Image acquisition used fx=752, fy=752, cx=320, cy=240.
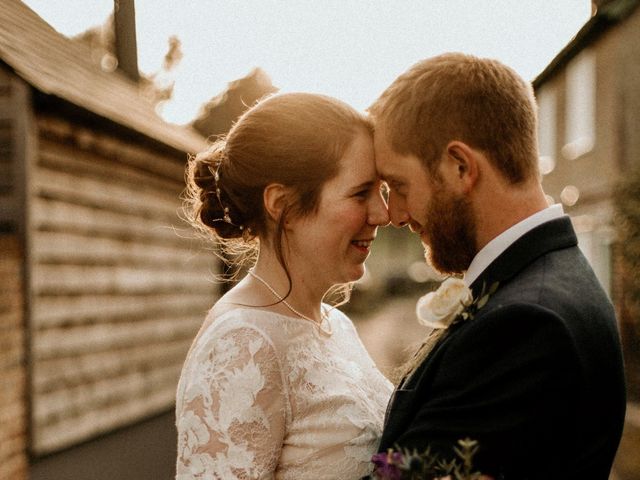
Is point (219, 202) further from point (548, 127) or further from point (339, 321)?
point (548, 127)

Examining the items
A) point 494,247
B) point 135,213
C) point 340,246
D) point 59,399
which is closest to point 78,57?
point 135,213

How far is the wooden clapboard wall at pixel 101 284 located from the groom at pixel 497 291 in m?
4.40

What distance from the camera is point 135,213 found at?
8.47 meters

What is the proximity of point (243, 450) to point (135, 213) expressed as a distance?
20.4 feet

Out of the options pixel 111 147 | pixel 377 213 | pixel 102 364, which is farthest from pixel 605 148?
pixel 377 213

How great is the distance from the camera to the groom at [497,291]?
2176 mm

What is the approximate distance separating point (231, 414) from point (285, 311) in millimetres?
524

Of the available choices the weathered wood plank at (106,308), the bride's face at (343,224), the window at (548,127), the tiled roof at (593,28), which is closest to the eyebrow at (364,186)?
the bride's face at (343,224)

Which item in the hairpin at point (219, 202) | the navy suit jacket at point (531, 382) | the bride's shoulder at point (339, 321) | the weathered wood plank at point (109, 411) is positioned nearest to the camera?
the navy suit jacket at point (531, 382)

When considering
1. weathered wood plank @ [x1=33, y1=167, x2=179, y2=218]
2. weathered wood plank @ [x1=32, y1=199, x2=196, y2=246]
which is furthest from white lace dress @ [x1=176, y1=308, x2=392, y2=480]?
weathered wood plank @ [x1=33, y1=167, x2=179, y2=218]

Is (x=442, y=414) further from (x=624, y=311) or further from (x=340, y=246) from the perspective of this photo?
(x=624, y=311)

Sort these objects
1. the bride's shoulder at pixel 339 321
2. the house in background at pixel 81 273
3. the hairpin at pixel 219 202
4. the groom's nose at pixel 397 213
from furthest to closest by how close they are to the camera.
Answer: the house in background at pixel 81 273 < the bride's shoulder at pixel 339 321 < the hairpin at pixel 219 202 < the groom's nose at pixel 397 213

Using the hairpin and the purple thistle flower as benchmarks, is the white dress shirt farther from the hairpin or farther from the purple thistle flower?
the hairpin

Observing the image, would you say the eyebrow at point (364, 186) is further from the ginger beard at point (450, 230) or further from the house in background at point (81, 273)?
the house in background at point (81, 273)
